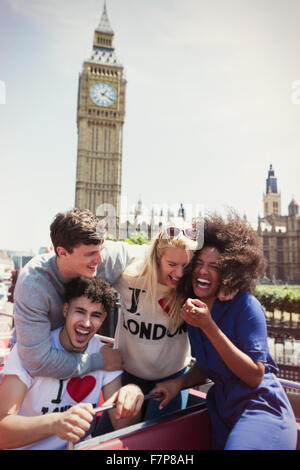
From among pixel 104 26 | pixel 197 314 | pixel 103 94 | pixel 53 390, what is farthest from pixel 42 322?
pixel 104 26

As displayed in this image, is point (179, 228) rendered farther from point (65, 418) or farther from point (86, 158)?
point (86, 158)

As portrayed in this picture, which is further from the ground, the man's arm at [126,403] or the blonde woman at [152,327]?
the blonde woman at [152,327]

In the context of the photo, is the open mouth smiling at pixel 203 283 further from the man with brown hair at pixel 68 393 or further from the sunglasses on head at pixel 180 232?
the man with brown hair at pixel 68 393

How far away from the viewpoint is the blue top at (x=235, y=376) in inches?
47.2

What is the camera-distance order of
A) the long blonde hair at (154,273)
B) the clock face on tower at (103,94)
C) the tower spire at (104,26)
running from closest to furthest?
the long blonde hair at (154,273) < the clock face on tower at (103,94) < the tower spire at (104,26)

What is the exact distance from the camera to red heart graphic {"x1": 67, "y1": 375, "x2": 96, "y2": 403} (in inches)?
56.3

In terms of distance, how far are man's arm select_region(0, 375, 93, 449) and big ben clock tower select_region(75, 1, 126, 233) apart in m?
34.4

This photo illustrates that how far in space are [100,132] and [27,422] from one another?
38365mm

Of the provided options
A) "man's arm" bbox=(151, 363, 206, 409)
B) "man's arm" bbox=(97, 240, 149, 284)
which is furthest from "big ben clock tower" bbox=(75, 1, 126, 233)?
"man's arm" bbox=(151, 363, 206, 409)

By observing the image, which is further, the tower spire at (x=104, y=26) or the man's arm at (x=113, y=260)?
the tower spire at (x=104, y=26)

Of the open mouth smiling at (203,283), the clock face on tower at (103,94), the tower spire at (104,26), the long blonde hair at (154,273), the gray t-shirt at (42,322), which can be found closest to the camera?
the gray t-shirt at (42,322)

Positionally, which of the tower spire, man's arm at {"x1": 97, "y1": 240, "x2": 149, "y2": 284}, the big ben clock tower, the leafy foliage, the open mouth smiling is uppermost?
the tower spire

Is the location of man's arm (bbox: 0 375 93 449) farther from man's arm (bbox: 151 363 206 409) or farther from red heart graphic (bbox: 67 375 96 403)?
man's arm (bbox: 151 363 206 409)

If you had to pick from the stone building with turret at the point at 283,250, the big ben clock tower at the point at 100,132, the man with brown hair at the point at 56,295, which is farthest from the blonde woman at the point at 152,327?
the stone building with turret at the point at 283,250
